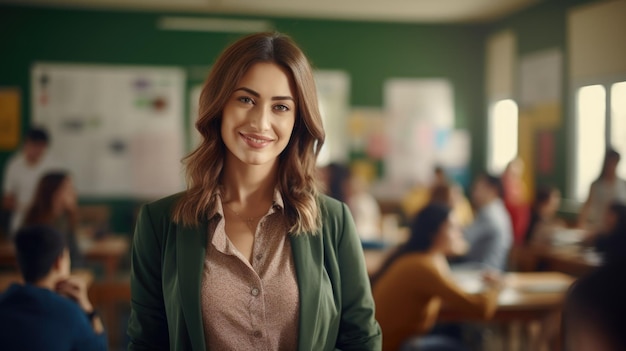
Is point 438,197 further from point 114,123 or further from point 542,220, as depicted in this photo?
point 114,123

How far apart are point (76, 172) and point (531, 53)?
17.5 ft

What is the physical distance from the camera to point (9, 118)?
7684 millimetres

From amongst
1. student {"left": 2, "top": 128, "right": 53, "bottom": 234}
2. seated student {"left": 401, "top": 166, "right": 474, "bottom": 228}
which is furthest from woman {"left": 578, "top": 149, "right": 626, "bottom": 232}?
student {"left": 2, "top": 128, "right": 53, "bottom": 234}

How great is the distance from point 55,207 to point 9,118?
389cm

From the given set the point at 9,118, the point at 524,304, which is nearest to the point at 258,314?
the point at 524,304

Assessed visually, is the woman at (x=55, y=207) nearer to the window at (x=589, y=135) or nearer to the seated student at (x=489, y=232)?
the seated student at (x=489, y=232)

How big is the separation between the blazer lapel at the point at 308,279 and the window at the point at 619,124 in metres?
4.51

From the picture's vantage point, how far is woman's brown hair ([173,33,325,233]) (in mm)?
1433

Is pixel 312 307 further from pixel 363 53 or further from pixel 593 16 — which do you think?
pixel 363 53

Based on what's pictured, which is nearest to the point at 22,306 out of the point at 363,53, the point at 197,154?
the point at 197,154

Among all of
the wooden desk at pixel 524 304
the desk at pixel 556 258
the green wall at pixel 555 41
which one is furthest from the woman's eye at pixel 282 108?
the green wall at pixel 555 41

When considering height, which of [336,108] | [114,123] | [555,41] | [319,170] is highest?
[555,41]

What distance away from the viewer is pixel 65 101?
7.73 metres

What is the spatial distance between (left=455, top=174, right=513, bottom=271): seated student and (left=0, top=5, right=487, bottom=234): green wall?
342cm
